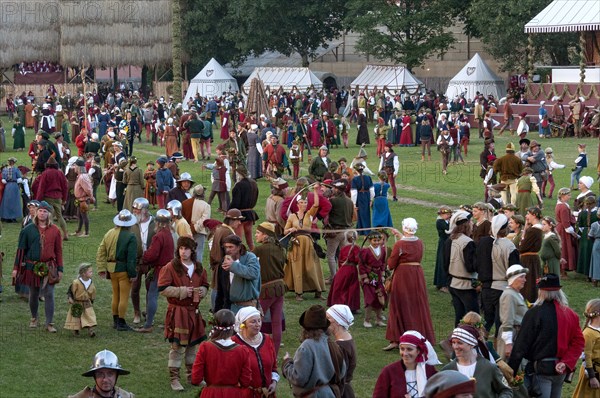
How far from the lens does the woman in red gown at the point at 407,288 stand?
42.7 ft

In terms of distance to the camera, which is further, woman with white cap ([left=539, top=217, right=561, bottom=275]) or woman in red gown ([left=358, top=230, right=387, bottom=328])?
woman with white cap ([left=539, top=217, right=561, bottom=275])

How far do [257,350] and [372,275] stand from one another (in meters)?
5.33

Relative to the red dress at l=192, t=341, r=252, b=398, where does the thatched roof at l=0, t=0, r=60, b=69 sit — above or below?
above

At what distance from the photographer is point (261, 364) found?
916 cm

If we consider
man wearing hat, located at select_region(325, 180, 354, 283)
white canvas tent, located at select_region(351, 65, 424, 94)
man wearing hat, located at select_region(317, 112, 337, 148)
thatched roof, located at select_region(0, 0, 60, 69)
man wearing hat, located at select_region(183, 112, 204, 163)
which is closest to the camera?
man wearing hat, located at select_region(325, 180, 354, 283)

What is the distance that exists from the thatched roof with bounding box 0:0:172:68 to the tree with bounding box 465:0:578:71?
1425cm

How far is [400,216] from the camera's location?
2314 cm

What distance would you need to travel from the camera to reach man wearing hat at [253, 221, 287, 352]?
41.1 feet

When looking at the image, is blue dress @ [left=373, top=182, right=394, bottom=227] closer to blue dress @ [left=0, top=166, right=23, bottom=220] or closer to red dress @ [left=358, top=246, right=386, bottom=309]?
red dress @ [left=358, top=246, right=386, bottom=309]

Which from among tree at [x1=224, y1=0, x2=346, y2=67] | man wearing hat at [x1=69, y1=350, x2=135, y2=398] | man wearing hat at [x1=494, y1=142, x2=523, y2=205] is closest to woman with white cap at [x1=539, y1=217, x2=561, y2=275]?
man wearing hat at [x1=494, y1=142, x2=523, y2=205]

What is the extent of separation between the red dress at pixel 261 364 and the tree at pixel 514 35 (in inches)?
1605

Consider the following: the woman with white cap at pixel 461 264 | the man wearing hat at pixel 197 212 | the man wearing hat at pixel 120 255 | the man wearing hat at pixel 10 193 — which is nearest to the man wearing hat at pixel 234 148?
the man wearing hat at pixel 10 193

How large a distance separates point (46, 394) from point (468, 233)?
5086 millimetres

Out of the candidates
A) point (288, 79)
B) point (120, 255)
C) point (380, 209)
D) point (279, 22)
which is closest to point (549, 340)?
point (120, 255)
